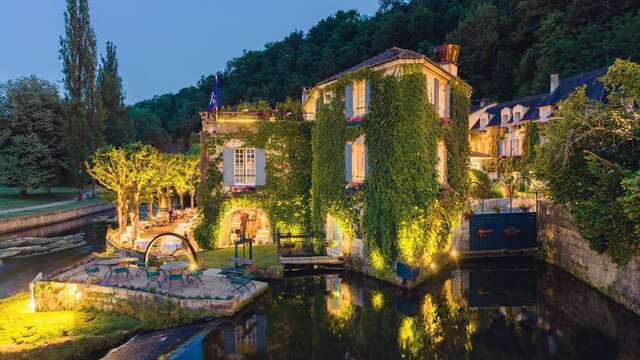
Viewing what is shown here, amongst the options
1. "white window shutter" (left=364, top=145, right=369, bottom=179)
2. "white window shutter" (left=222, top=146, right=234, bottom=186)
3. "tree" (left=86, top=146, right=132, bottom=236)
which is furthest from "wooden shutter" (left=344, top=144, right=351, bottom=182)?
"tree" (left=86, top=146, right=132, bottom=236)

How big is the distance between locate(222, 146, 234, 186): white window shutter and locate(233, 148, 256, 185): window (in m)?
0.23

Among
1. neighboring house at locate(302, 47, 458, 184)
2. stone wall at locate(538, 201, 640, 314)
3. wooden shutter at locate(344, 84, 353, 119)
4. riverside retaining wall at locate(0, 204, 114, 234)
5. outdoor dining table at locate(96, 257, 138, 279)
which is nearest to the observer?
stone wall at locate(538, 201, 640, 314)

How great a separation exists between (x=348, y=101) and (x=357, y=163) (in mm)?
2946

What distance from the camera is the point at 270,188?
21.5 metres

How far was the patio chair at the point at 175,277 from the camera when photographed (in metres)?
14.1

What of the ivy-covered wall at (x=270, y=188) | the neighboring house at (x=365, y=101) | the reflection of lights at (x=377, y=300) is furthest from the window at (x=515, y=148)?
the reflection of lights at (x=377, y=300)

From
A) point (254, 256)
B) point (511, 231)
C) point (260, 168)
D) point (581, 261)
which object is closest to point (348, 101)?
point (260, 168)

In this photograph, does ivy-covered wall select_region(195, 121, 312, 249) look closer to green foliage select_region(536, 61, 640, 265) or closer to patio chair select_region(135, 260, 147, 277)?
patio chair select_region(135, 260, 147, 277)

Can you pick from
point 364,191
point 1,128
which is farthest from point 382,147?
point 1,128

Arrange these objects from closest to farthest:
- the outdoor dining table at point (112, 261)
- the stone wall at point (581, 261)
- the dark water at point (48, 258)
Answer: the stone wall at point (581, 261) → the outdoor dining table at point (112, 261) → the dark water at point (48, 258)

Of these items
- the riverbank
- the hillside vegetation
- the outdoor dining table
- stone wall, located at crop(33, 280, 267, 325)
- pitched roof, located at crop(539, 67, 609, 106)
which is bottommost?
stone wall, located at crop(33, 280, 267, 325)

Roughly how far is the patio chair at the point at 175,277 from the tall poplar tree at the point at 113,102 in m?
47.1

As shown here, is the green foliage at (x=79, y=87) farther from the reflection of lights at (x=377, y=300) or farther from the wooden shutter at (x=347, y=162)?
the reflection of lights at (x=377, y=300)

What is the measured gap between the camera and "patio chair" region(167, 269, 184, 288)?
14.1 metres
